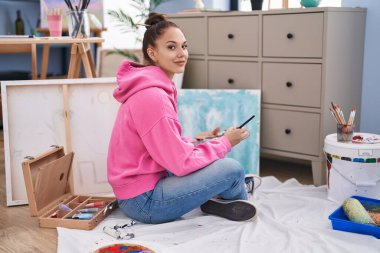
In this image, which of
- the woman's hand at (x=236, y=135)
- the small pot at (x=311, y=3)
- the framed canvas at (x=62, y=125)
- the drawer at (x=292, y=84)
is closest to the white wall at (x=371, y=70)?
the small pot at (x=311, y=3)

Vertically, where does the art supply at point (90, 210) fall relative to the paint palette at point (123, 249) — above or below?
above

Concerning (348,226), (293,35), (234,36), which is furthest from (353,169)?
(234,36)

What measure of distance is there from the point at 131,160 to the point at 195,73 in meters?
1.19

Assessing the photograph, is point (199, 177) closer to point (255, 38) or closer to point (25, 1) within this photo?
point (255, 38)

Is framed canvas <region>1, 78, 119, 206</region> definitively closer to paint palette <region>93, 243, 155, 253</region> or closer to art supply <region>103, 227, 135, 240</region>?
art supply <region>103, 227, 135, 240</region>

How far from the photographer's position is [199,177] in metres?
2.03

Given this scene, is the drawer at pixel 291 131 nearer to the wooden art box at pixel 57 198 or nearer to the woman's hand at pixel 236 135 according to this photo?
the woman's hand at pixel 236 135

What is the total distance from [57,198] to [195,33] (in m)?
1.29

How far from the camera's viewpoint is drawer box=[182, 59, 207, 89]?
3.08 m

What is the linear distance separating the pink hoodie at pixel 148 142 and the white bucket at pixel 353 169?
0.56 meters

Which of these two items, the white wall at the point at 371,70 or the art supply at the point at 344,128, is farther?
the white wall at the point at 371,70

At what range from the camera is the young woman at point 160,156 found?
197 cm

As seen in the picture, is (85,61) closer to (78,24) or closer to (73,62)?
(73,62)

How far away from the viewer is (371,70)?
2809 mm
